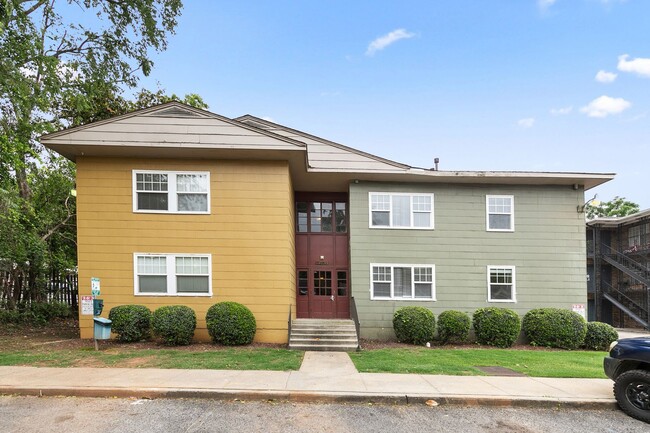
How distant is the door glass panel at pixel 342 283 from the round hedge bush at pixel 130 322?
6659 millimetres

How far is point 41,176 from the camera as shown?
15711 mm

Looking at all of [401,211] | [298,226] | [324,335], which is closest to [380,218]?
[401,211]

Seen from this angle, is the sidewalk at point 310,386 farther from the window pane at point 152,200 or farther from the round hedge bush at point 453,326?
the window pane at point 152,200

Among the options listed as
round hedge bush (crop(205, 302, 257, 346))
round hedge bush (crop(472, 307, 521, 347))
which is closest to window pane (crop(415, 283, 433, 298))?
round hedge bush (crop(472, 307, 521, 347))

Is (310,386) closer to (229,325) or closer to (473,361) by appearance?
(229,325)

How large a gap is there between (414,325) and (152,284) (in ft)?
27.8

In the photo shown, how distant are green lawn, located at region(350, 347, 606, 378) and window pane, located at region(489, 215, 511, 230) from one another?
4512 mm

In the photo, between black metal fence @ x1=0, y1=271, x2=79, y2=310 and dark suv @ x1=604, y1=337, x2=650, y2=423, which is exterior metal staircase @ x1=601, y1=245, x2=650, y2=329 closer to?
dark suv @ x1=604, y1=337, x2=650, y2=423

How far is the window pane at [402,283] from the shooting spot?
42.9ft

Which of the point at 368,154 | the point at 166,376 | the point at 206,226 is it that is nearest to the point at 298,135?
the point at 368,154

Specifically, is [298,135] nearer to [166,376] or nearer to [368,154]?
[368,154]

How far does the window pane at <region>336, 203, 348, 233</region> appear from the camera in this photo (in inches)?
566

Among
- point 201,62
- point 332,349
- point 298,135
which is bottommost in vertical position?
point 332,349

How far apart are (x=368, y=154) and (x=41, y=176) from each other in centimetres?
1433
